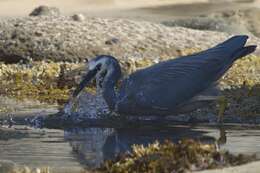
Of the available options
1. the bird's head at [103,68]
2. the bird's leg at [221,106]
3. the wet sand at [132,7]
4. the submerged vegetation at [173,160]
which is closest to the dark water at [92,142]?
the submerged vegetation at [173,160]

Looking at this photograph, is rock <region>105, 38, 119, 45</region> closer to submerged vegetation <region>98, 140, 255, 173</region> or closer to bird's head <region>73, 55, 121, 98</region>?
bird's head <region>73, 55, 121, 98</region>

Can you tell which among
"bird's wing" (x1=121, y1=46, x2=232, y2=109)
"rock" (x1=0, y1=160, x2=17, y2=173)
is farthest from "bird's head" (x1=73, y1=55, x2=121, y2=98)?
"rock" (x1=0, y1=160, x2=17, y2=173)

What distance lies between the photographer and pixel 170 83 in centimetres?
1066

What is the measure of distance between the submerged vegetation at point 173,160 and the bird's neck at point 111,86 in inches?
127

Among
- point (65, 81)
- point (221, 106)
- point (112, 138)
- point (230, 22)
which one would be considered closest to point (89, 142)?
point (112, 138)

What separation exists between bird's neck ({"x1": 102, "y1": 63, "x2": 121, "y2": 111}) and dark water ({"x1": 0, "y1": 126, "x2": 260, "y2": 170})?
52 centimetres

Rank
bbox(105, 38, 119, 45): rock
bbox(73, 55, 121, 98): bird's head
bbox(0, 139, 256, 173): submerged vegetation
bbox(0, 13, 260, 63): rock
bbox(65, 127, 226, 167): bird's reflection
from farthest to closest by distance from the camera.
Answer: bbox(105, 38, 119, 45): rock → bbox(0, 13, 260, 63): rock → bbox(73, 55, 121, 98): bird's head → bbox(65, 127, 226, 167): bird's reflection → bbox(0, 139, 256, 173): submerged vegetation

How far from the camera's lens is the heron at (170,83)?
413 inches

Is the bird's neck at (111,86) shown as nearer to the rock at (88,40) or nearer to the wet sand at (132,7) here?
the rock at (88,40)

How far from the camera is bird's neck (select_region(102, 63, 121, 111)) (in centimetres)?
1080

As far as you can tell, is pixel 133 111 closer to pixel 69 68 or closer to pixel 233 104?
pixel 233 104

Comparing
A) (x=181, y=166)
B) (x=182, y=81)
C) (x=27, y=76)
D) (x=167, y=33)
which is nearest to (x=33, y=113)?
(x=182, y=81)

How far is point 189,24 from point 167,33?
7.56 metres

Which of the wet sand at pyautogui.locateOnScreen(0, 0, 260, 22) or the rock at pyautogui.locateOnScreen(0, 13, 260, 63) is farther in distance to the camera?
the wet sand at pyautogui.locateOnScreen(0, 0, 260, 22)
